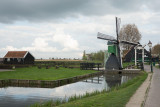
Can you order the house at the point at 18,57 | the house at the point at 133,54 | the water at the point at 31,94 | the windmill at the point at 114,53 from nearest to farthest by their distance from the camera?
the water at the point at 31,94 < the windmill at the point at 114,53 < the house at the point at 18,57 < the house at the point at 133,54

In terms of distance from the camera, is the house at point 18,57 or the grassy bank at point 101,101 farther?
the house at point 18,57

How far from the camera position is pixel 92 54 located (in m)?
102

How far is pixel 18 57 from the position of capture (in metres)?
49.9

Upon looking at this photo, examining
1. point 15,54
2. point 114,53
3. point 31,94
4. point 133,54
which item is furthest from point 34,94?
point 133,54

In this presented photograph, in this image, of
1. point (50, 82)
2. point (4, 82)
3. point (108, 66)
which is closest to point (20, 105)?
point (50, 82)

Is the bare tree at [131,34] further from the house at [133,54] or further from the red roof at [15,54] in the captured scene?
the red roof at [15,54]

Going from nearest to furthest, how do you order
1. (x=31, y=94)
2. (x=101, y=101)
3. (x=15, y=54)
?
(x=101, y=101) → (x=31, y=94) → (x=15, y=54)

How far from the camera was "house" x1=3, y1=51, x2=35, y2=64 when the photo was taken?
165ft

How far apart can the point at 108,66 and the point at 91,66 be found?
19.8ft

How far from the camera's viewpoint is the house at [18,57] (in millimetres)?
50153

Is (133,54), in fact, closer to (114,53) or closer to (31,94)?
(114,53)

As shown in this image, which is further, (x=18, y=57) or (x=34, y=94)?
(x=18, y=57)

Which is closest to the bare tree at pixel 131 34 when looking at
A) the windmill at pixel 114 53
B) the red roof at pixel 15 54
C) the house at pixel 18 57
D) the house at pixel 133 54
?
the house at pixel 133 54

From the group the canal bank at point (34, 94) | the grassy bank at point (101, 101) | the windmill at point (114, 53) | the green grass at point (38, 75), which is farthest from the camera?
the windmill at point (114, 53)
